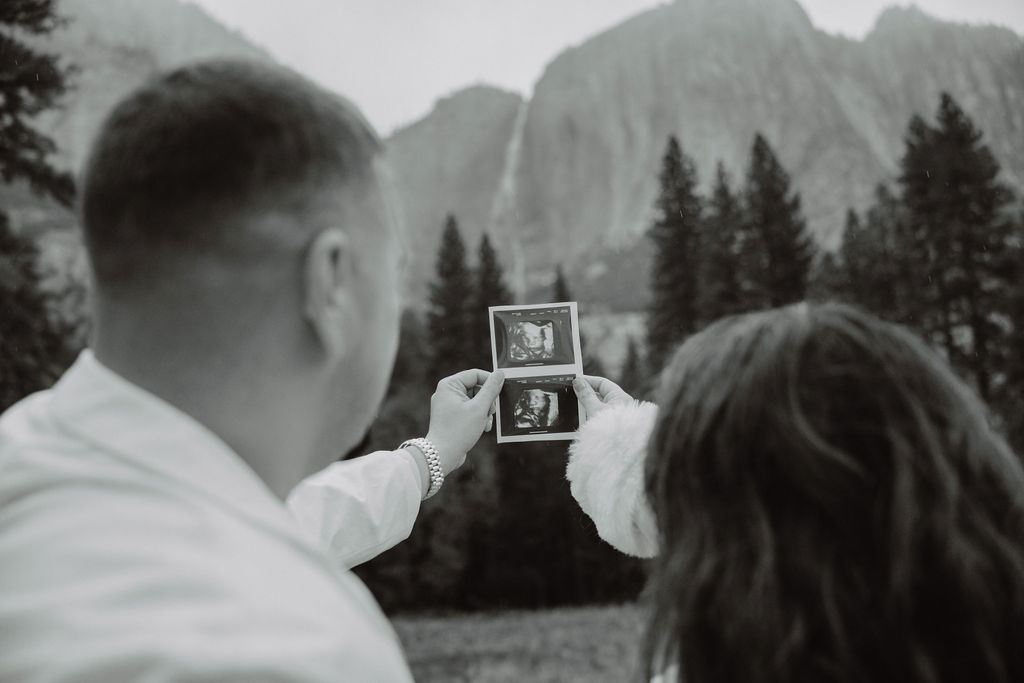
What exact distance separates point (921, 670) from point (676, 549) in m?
0.42

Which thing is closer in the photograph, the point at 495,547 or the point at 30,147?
the point at 30,147

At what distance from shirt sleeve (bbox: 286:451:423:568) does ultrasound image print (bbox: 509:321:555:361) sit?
28.4 inches

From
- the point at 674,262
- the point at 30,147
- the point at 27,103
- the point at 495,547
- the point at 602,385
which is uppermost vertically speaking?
the point at 27,103

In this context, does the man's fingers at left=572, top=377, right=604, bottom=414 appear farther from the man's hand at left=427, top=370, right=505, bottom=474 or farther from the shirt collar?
the shirt collar

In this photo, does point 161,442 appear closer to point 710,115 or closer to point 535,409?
point 535,409

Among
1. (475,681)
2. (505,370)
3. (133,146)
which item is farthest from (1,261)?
(133,146)

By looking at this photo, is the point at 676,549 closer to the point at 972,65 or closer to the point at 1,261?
the point at 1,261

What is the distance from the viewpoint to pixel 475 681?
15.7m

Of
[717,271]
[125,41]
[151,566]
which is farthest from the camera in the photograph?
[125,41]

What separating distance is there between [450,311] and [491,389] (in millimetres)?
40567

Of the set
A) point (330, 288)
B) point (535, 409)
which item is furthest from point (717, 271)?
point (330, 288)

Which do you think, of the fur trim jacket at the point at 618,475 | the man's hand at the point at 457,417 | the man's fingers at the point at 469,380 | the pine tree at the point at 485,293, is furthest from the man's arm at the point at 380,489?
the pine tree at the point at 485,293

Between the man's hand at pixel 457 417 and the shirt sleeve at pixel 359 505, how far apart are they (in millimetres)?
276

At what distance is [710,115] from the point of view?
462 ft
